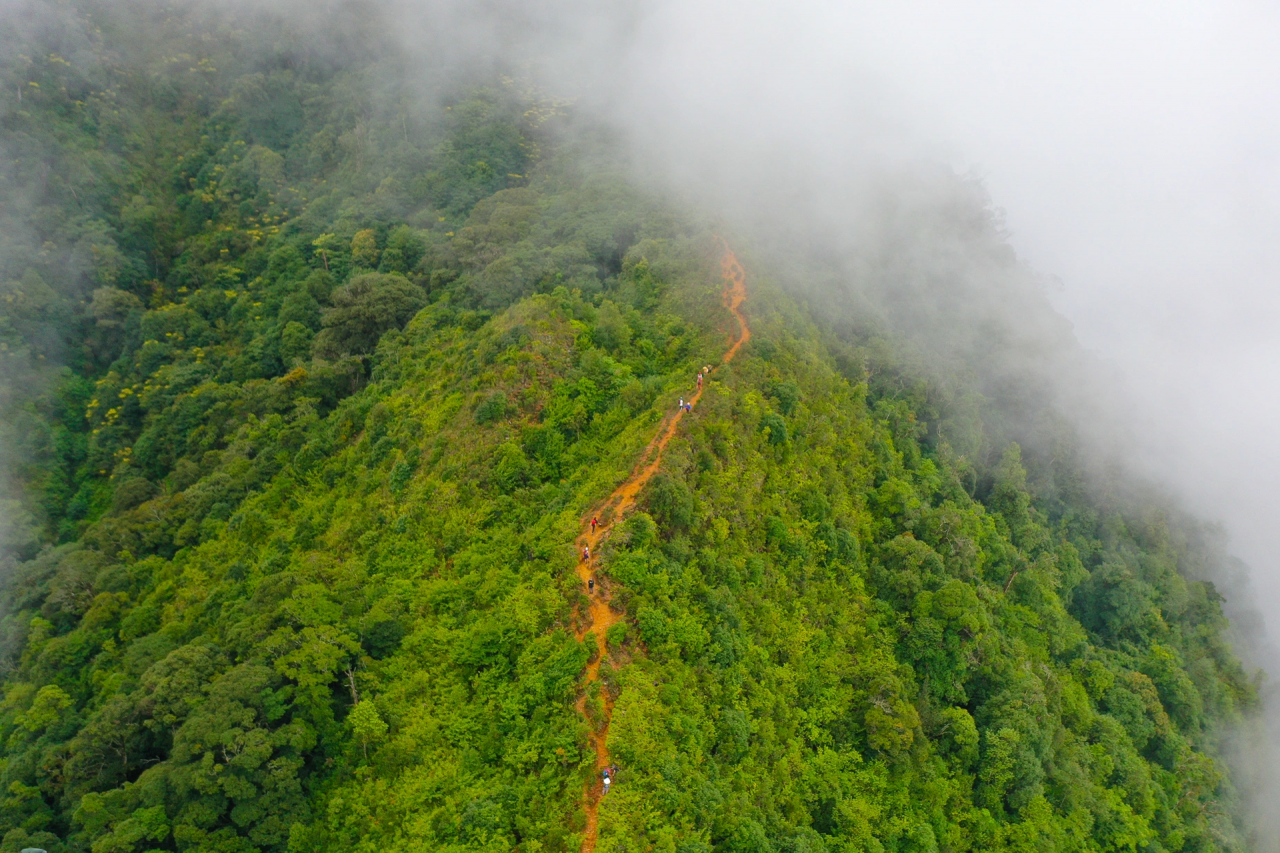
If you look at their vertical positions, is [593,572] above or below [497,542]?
above

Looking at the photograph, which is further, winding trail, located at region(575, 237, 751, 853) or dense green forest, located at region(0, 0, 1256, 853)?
dense green forest, located at region(0, 0, 1256, 853)

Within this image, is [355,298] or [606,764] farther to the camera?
[355,298]

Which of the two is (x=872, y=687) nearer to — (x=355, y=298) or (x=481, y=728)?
(x=481, y=728)

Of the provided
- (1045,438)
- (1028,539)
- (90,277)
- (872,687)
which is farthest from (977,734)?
(90,277)

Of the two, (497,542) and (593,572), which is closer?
(593,572)

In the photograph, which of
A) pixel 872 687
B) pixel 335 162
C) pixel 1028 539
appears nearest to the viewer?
pixel 872 687
